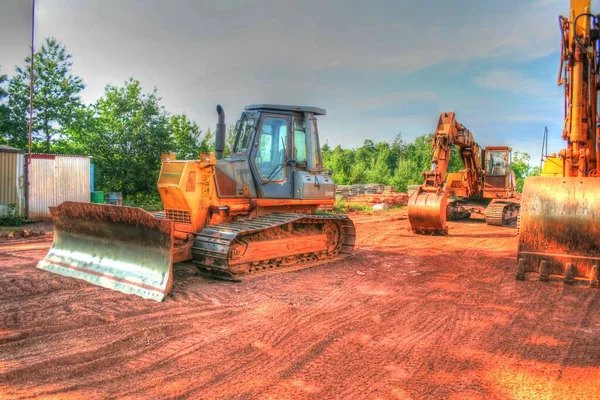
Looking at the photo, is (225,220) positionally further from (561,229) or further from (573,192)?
(573,192)

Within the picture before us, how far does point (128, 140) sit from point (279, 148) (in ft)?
48.4

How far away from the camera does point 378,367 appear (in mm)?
3982

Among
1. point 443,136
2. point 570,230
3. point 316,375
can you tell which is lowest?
point 316,375

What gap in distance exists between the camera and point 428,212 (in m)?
13.2

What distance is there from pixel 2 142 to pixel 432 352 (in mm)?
21740

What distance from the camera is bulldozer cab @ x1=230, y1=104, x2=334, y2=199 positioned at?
8258 mm

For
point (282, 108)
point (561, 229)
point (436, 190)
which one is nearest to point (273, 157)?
point (282, 108)

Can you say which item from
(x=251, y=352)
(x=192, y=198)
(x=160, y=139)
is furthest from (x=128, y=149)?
(x=251, y=352)

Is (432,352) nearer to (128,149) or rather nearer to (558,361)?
(558,361)

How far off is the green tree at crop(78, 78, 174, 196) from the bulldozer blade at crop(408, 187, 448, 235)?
41.5 feet

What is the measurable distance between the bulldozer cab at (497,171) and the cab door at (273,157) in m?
11.8

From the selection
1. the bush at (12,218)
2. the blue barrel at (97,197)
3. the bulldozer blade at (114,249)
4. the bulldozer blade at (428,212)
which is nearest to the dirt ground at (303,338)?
the bulldozer blade at (114,249)

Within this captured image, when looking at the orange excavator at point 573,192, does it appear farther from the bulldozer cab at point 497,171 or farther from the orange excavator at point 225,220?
the bulldozer cab at point 497,171

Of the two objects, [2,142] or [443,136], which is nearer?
[443,136]
